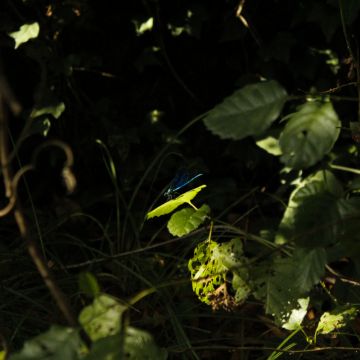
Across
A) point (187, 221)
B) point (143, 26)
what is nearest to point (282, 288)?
point (187, 221)

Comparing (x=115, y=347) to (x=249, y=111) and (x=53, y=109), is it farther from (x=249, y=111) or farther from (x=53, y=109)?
(x=53, y=109)

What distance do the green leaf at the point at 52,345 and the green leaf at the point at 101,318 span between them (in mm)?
48

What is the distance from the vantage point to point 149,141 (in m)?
2.65

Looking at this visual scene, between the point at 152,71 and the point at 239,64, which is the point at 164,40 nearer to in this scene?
the point at 152,71

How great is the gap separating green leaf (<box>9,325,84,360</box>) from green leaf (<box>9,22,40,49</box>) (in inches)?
64.5

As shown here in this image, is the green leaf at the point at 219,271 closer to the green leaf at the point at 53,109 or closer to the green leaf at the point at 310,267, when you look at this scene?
the green leaf at the point at 310,267

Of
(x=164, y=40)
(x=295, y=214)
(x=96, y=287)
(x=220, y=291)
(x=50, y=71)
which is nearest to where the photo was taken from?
(x=96, y=287)

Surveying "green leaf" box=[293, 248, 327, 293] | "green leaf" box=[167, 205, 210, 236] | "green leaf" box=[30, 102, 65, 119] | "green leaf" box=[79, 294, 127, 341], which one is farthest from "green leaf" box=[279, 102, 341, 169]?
"green leaf" box=[30, 102, 65, 119]

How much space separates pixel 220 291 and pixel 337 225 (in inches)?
17.4

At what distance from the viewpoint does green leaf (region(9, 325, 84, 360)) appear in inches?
30.6

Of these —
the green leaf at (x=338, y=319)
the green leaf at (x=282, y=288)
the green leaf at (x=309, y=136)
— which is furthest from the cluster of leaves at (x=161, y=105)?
the green leaf at (x=309, y=136)

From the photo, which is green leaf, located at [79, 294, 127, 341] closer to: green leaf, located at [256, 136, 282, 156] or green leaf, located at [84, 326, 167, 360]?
green leaf, located at [84, 326, 167, 360]

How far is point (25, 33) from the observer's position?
2.26 meters

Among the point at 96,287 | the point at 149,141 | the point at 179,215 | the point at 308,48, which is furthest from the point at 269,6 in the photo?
the point at 96,287
